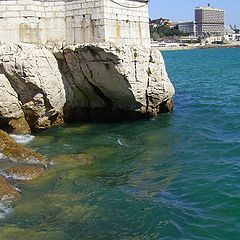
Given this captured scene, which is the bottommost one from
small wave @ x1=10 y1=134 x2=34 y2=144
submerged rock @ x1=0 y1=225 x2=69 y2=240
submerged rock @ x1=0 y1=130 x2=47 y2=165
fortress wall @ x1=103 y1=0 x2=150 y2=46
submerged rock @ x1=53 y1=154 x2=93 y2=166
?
submerged rock @ x1=0 y1=225 x2=69 y2=240

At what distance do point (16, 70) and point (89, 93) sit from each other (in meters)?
4.85

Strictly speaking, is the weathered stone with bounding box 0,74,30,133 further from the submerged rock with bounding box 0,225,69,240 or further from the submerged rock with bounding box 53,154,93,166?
the submerged rock with bounding box 0,225,69,240

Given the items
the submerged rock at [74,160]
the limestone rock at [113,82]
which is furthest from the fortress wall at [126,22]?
the submerged rock at [74,160]

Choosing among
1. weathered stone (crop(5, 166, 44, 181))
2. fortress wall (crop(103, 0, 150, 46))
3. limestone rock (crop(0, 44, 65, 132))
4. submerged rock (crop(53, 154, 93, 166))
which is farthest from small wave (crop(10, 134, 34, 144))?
fortress wall (crop(103, 0, 150, 46))

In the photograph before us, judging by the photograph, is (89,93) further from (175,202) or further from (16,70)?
A: (175,202)

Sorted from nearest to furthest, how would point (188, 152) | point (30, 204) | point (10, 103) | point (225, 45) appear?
point (30, 204) < point (188, 152) < point (10, 103) < point (225, 45)

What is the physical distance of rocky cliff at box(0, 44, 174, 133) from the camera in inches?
815

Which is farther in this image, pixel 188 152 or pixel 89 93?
pixel 89 93

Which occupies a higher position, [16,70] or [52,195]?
[16,70]

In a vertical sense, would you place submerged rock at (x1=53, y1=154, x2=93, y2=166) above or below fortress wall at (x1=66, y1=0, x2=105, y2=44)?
below

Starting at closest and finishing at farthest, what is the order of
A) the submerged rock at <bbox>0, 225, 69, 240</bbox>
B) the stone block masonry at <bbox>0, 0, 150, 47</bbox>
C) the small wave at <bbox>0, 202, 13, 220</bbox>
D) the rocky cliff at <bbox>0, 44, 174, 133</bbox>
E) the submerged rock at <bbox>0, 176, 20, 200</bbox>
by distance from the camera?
the submerged rock at <bbox>0, 225, 69, 240</bbox> → the small wave at <bbox>0, 202, 13, 220</bbox> → the submerged rock at <bbox>0, 176, 20, 200</bbox> → the rocky cliff at <bbox>0, 44, 174, 133</bbox> → the stone block masonry at <bbox>0, 0, 150, 47</bbox>

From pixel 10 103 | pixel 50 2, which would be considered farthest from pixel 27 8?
pixel 10 103

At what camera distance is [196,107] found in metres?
28.7

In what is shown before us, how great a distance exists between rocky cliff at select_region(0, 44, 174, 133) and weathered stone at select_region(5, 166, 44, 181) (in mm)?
5505
